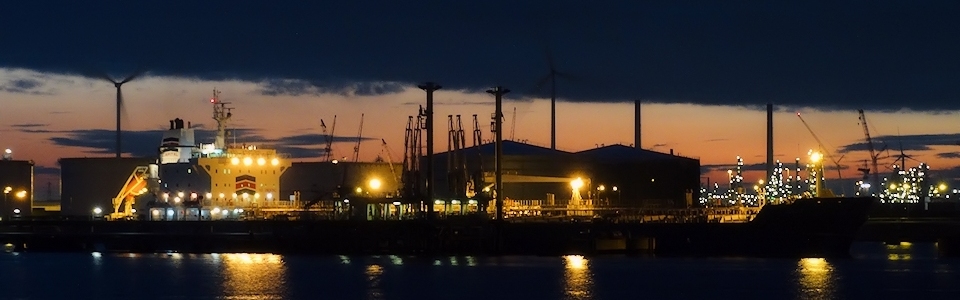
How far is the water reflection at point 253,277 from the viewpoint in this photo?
6631 cm

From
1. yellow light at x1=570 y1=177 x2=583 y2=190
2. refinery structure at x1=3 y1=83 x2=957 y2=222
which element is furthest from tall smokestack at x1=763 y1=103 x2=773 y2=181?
yellow light at x1=570 y1=177 x2=583 y2=190

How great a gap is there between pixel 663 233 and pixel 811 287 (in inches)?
667

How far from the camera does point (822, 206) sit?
Answer: 80.9m

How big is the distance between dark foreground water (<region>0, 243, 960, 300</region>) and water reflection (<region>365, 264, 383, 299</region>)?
0.05m

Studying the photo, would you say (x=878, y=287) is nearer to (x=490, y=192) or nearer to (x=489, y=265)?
(x=489, y=265)

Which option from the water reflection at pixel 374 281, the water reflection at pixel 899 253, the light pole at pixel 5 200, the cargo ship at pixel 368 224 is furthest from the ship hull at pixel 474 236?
the light pole at pixel 5 200

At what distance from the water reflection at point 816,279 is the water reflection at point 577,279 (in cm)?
976

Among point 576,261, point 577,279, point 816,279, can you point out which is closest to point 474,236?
point 576,261

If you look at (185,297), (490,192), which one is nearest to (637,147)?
(490,192)

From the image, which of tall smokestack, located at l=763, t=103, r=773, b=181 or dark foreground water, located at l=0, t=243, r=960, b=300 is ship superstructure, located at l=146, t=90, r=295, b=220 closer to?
dark foreground water, located at l=0, t=243, r=960, b=300

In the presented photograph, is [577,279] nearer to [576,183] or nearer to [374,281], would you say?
[374,281]

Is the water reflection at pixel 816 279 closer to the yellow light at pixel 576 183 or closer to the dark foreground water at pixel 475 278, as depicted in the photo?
the dark foreground water at pixel 475 278

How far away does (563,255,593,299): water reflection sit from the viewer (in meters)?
65.3

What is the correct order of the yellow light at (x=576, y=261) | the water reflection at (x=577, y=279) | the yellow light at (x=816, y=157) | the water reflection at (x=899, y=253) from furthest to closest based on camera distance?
the water reflection at (x=899, y=253) → the yellow light at (x=816, y=157) → the yellow light at (x=576, y=261) → the water reflection at (x=577, y=279)
